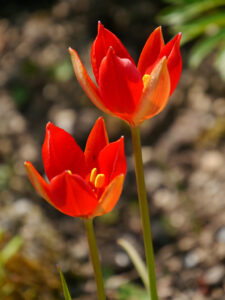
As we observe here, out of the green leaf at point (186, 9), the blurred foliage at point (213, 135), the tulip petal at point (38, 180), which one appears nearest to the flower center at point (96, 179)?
the tulip petal at point (38, 180)

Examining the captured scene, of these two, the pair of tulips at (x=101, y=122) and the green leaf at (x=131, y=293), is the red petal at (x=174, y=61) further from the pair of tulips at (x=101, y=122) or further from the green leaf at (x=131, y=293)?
the green leaf at (x=131, y=293)

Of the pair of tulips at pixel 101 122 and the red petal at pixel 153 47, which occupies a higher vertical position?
the red petal at pixel 153 47

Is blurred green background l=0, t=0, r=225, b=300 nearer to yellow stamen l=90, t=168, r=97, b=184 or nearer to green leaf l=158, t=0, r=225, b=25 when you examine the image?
green leaf l=158, t=0, r=225, b=25

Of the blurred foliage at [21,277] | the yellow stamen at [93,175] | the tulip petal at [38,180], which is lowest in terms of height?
the tulip petal at [38,180]

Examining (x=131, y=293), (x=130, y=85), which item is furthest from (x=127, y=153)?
(x=130, y=85)

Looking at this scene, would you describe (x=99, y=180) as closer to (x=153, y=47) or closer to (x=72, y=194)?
(x=72, y=194)

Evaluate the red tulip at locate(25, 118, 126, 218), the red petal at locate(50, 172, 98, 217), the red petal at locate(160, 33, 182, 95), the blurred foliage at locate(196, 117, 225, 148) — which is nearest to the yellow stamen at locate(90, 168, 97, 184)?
the red tulip at locate(25, 118, 126, 218)
